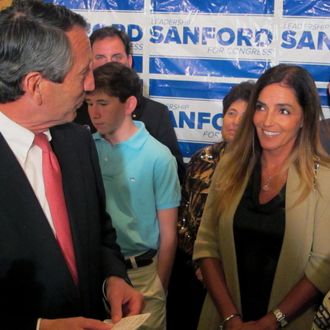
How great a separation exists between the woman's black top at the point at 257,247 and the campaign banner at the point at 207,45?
49.1 inches

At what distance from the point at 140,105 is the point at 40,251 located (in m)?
1.70

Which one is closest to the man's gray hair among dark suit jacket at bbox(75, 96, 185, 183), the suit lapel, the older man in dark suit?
the older man in dark suit

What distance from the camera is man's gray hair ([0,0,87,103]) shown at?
1.15 m

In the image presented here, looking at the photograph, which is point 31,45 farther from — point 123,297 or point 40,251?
point 123,297

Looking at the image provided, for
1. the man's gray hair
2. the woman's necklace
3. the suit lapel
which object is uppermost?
Result: the man's gray hair

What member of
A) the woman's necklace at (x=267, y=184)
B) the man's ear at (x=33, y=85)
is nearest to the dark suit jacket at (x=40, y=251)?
the man's ear at (x=33, y=85)

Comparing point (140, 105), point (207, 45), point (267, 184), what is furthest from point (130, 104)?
point (207, 45)

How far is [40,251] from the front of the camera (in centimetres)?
115

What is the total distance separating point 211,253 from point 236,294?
20 centimetres

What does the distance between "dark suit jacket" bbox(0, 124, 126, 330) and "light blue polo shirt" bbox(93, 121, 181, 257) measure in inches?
27.0

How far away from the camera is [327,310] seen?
121 centimetres

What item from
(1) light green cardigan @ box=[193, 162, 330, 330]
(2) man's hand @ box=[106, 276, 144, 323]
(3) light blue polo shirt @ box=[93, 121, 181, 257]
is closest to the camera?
(2) man's hand @ box=[106, 276, 144, 323]

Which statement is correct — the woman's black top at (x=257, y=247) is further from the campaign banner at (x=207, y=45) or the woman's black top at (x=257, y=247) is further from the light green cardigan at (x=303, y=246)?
the campaign banner at (x=207, y=45)

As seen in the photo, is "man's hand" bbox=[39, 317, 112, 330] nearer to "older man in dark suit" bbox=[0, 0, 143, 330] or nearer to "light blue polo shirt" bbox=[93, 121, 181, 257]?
"older man in dark suit" bbox=[0, 0, 143, 330]
